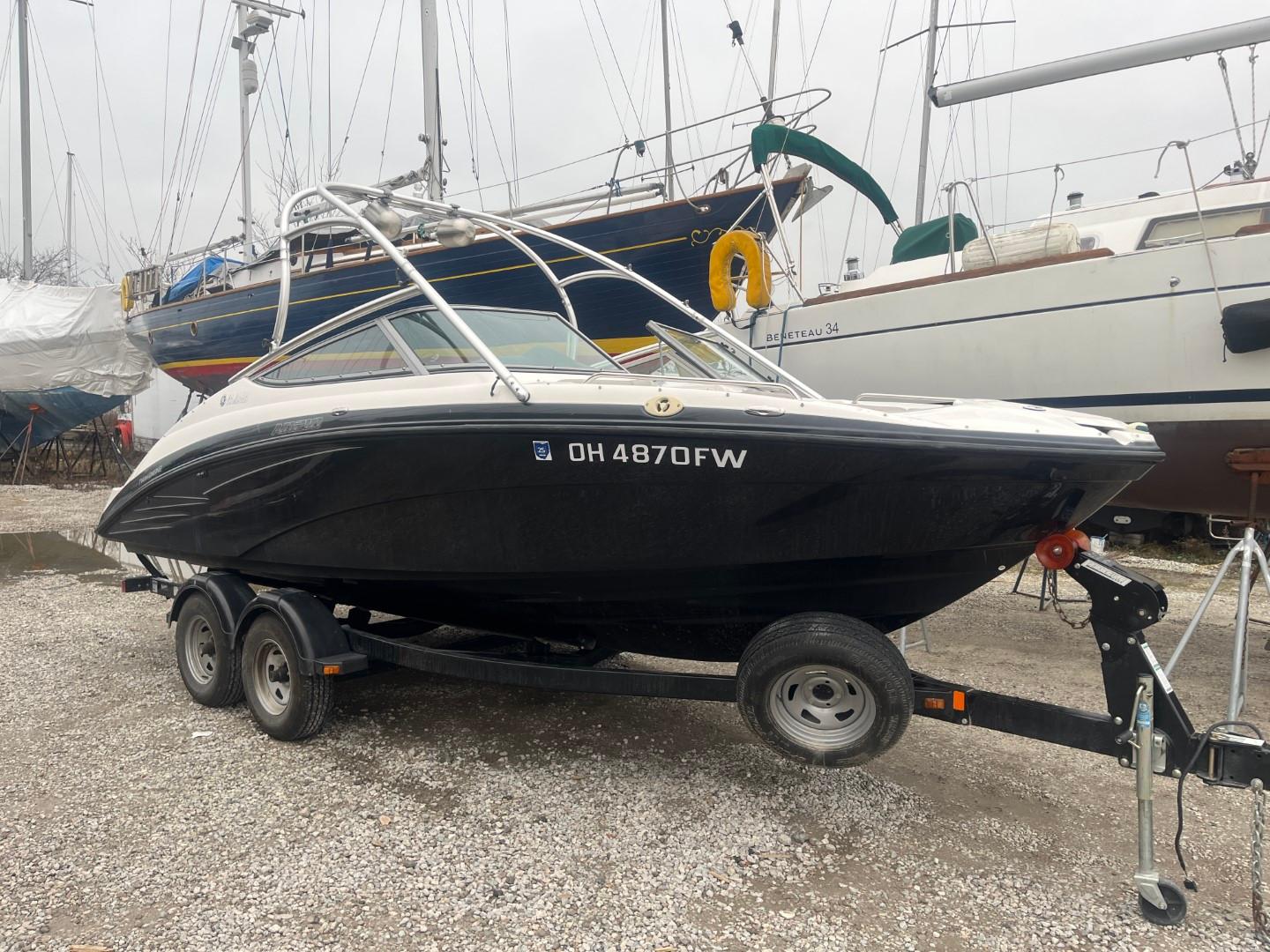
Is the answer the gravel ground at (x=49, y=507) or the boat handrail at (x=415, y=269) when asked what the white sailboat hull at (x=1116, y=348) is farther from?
the gravel ground at (x=49, y=507)

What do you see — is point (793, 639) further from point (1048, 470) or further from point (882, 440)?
point (1048, 470)

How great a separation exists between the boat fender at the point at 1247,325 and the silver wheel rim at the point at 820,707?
3366 mm

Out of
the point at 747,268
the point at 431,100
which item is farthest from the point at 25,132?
the point at 747,268

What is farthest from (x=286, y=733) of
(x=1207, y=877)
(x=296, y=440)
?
(x=1207, y=877)

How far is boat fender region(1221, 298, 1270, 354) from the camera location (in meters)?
4.34

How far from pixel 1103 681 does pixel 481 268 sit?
26.2 ft

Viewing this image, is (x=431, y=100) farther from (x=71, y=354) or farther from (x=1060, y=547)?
(x=71, y=354)

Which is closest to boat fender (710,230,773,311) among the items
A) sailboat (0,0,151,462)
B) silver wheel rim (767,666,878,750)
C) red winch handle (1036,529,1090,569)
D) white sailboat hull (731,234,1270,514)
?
white sailboat hull (731,234,1270,514)

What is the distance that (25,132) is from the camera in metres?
21.0

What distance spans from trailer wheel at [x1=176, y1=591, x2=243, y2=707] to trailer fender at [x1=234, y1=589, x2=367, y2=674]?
38cm

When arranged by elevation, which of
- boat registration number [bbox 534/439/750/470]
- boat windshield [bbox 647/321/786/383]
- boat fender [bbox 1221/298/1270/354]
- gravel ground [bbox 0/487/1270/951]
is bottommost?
gravel ground [bbox 0/487/1270/951]

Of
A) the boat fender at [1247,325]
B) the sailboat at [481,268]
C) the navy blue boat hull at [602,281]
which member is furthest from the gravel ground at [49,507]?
the boat fender at [1247,325]

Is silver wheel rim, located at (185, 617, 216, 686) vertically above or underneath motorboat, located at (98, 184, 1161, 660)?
underneath

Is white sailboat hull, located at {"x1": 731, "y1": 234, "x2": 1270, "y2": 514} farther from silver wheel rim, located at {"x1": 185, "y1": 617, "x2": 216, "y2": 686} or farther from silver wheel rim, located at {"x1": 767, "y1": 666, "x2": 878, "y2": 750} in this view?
silver wheel rim, located at {"x1": 185, "y1": 617, "x2": 216, "y2": 686}
